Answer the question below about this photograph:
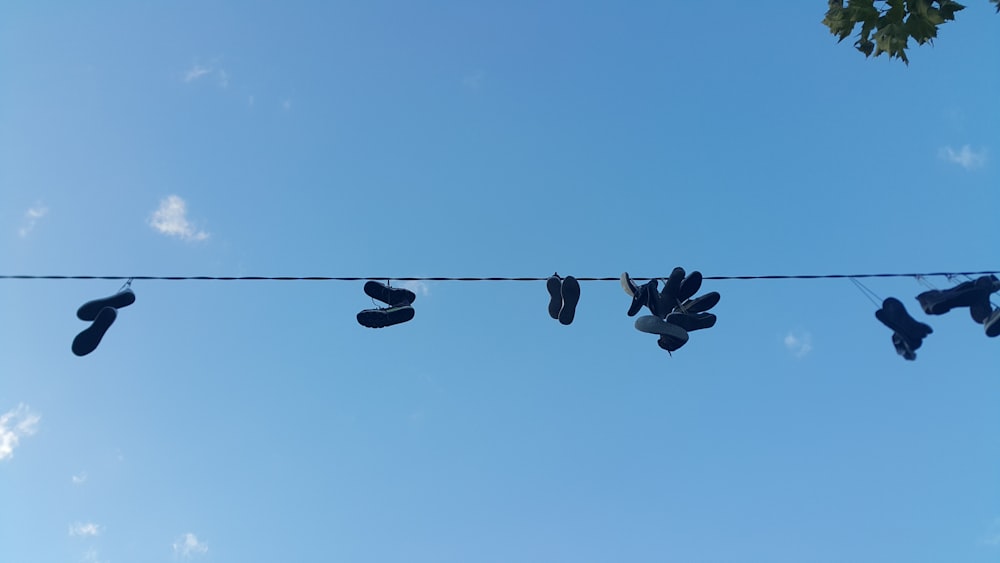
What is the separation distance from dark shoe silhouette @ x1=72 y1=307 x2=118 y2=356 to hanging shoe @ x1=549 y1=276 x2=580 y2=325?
3722 millimetres

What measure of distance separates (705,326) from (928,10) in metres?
3.08

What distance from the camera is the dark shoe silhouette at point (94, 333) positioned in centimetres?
610

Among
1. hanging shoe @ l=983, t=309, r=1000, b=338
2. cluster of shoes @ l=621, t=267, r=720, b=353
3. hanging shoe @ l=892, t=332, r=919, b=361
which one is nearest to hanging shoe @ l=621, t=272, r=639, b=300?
cluster of shoes @ l=621, t=267, r=720, b=353

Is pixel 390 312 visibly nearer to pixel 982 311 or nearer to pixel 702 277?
pixel 702 277

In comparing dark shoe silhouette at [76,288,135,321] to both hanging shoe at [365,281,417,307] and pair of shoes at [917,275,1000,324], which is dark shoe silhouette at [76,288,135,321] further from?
pair of shoes at [917,275,1000,324]

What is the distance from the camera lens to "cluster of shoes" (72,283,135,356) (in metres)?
6.11

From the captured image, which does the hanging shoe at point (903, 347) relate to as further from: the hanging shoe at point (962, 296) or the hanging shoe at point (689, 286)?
the hanging shoe at point (689, 286)

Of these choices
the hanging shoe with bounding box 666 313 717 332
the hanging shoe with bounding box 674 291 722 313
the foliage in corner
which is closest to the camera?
the foliage in corner

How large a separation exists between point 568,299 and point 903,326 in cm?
282

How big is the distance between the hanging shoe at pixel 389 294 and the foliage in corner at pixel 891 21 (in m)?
4.10

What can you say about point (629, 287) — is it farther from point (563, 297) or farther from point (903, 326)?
point (903, 326)

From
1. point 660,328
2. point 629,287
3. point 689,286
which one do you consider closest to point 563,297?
point 629,287

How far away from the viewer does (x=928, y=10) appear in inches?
222

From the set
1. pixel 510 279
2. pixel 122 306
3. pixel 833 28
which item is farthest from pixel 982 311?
pixel 122 306
